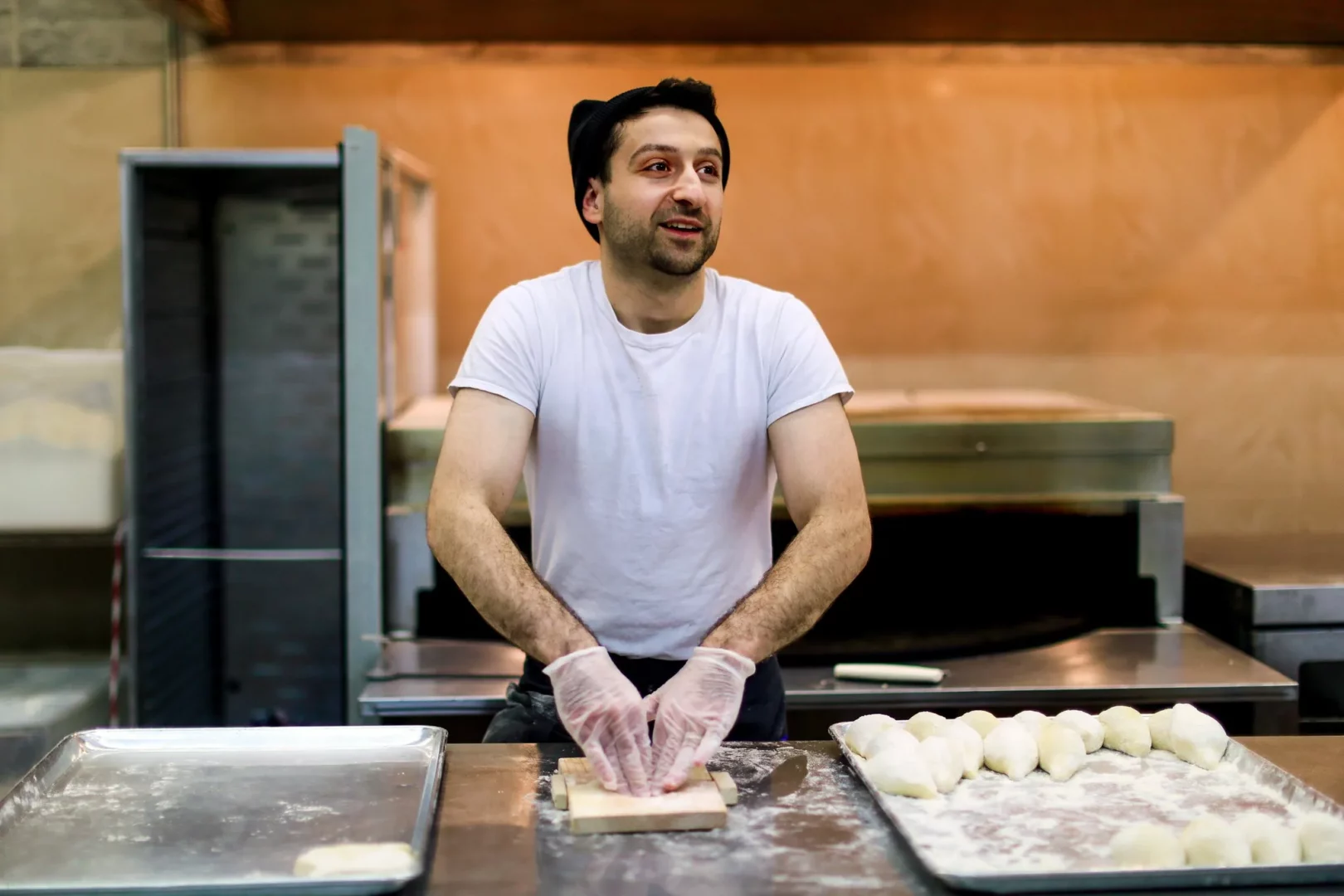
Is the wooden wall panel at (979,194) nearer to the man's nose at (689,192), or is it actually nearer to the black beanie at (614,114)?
the black beanie at (614,114)

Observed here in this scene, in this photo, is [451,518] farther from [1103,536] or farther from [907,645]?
[1103,536]

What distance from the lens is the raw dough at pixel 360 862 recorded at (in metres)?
1.12

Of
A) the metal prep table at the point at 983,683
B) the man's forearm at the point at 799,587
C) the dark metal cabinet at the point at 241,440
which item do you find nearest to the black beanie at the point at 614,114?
the man's forearm at the point at 799,587

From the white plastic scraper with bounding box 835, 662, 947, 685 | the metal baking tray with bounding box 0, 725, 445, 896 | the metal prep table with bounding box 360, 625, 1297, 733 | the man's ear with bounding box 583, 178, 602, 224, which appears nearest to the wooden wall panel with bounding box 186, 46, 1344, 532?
the metal prep table with bounding box 360, 625, 1297, 733

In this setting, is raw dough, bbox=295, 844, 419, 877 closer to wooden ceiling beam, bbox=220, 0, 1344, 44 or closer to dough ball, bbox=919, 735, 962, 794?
dough ball, bbox=919, 735, 962, 794

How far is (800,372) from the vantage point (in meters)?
1.82

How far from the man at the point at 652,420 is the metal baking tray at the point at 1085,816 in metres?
0.38

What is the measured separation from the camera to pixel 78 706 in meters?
2.71

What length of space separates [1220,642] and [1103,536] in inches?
11.7

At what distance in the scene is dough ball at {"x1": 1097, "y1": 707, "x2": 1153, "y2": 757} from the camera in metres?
1.49

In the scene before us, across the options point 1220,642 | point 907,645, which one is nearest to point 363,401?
point 907,645

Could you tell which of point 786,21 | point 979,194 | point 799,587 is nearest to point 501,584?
point 799,587

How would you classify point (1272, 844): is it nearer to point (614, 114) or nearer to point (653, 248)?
point (653, 248)

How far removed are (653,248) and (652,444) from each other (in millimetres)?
273
